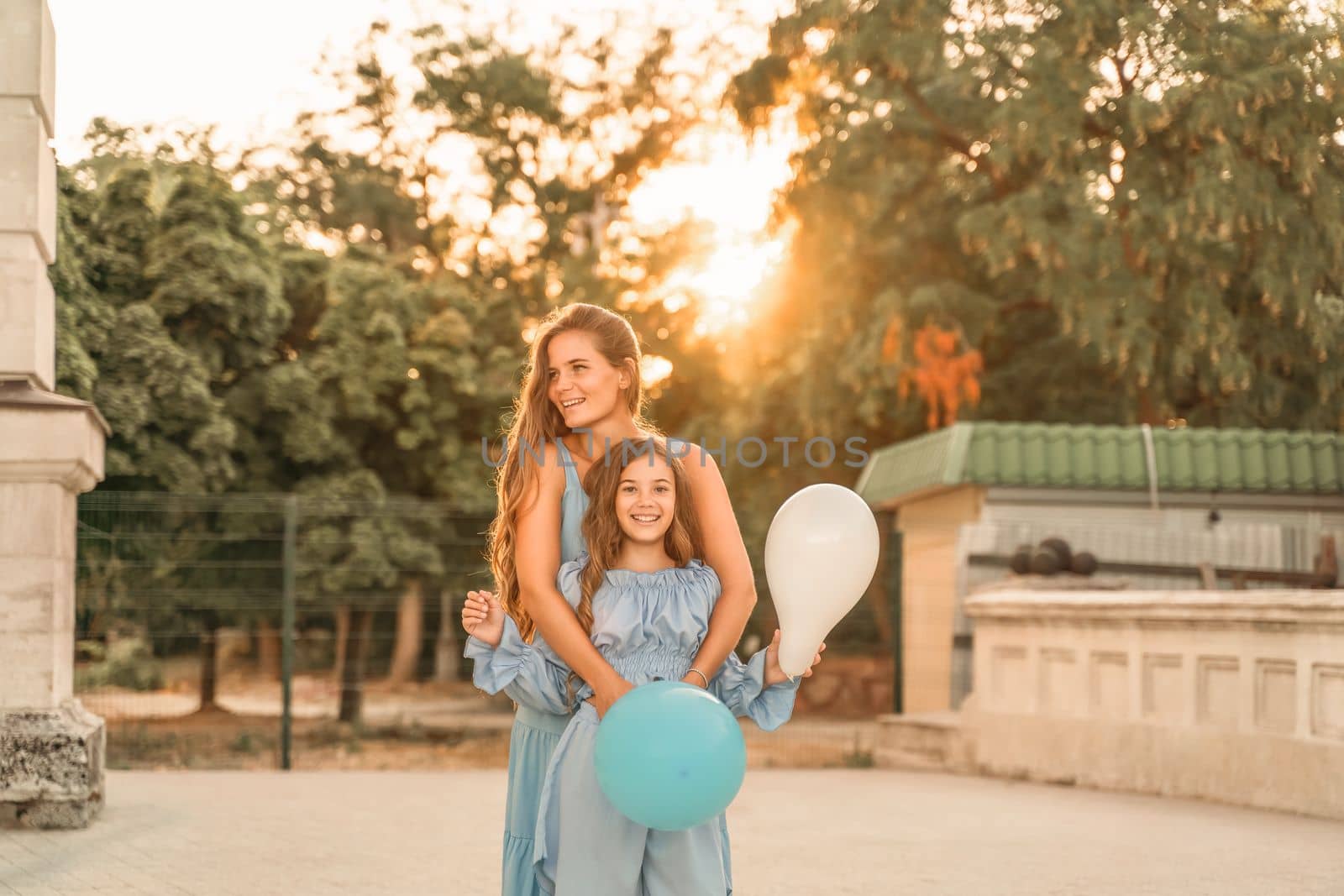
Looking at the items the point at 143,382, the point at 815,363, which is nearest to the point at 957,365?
the point at 815,363

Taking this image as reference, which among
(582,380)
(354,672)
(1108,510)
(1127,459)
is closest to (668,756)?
(582,380)

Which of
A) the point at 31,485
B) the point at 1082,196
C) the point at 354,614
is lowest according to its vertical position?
the point at 354,614

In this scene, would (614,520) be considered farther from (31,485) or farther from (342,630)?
(342,630)

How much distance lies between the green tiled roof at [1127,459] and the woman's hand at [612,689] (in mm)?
11591

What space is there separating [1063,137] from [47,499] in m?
12.4

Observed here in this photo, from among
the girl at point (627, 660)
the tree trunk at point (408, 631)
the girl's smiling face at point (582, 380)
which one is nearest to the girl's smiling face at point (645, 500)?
the girl at point (627, 660)

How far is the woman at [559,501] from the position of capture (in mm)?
4359

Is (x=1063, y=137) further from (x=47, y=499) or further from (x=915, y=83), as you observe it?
(x=47, y=499)

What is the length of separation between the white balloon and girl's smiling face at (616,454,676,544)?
0.96 feet

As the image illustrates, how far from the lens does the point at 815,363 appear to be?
853 inches

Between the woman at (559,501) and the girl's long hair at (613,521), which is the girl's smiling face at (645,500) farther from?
the woman at (559,501)

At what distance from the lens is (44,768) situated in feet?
27.9

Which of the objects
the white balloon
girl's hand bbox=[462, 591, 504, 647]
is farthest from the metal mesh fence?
the white balloon

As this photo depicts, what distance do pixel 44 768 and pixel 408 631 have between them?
12.7 meters
